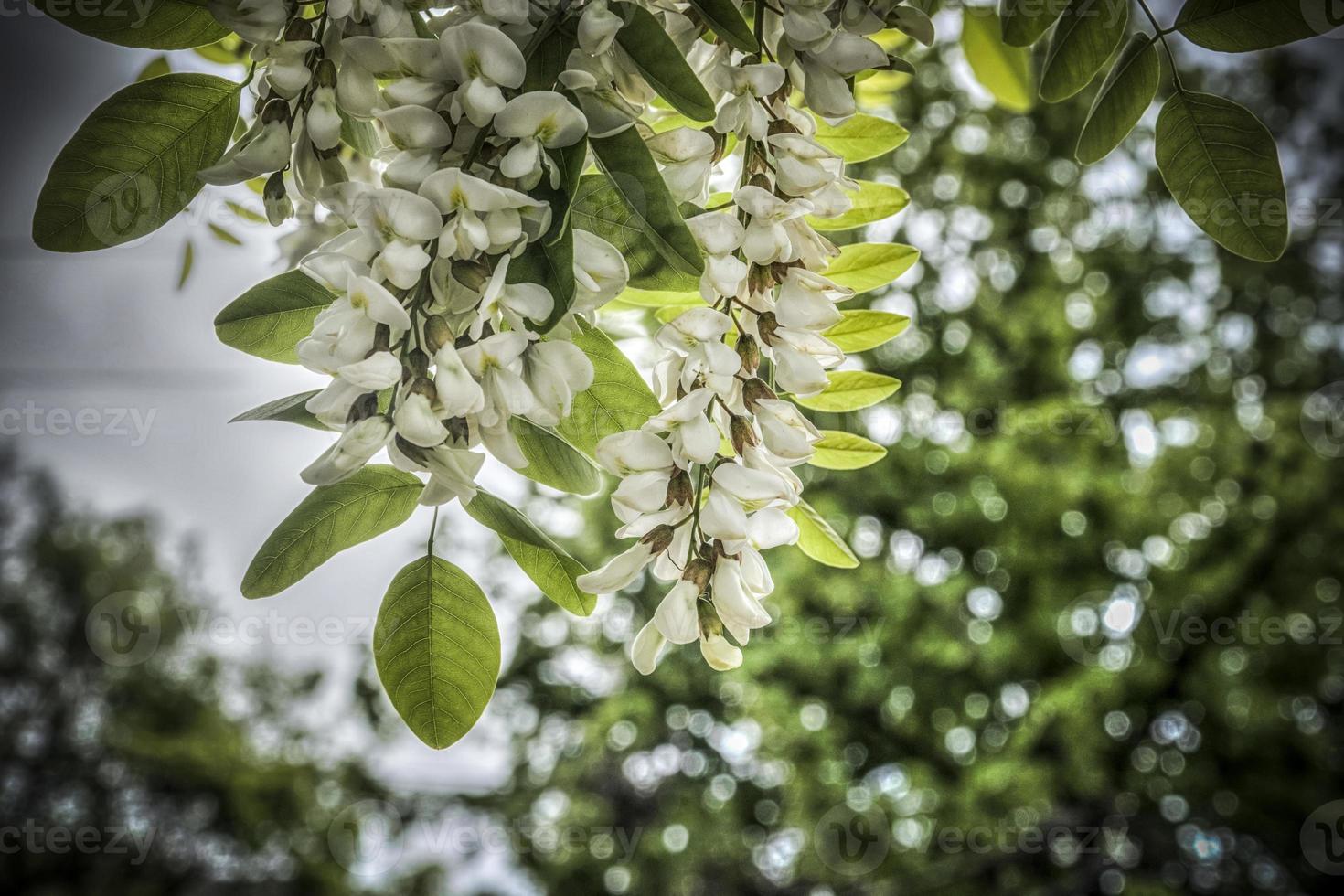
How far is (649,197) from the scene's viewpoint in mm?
257

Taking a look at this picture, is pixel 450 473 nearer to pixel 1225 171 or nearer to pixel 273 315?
pixel 273 315

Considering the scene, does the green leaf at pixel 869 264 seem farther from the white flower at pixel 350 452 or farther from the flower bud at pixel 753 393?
the white flower at pixel 350 452

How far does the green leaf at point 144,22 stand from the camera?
293 millimetres

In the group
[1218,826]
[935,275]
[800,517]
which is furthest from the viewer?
[935,275]

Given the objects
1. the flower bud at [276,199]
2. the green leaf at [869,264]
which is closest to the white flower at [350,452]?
the flower bud at [276,199]

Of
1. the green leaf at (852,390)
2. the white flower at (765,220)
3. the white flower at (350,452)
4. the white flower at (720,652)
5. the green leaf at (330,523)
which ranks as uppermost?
the white flower at (765,220)

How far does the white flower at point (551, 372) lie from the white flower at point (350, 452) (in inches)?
1.6

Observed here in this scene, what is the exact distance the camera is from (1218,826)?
11.0 feet

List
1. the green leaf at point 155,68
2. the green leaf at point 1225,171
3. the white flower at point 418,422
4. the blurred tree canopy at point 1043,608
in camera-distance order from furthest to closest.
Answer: the blurred tree canopy at point 1043,608
the green leaf at point 155,68
the green leaf at point 1225,171
the white flower at point 418,422

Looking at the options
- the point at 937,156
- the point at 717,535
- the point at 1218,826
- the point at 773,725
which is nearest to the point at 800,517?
the point at 717,535

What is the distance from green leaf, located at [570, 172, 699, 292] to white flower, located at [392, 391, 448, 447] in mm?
95

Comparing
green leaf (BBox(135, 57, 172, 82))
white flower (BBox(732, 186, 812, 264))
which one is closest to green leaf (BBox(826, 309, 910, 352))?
white flower (BBox(732, 186, 812, 264))

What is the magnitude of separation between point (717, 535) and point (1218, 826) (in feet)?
12.7

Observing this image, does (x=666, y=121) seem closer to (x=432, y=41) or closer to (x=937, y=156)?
(x=432, y=41)
